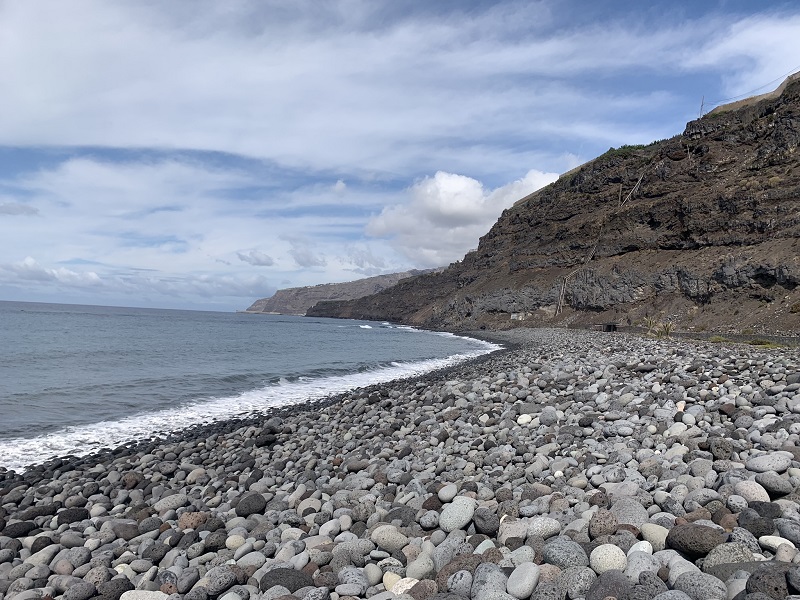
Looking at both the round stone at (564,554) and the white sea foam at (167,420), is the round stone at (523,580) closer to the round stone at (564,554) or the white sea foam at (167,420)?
the round stone at (564,554)

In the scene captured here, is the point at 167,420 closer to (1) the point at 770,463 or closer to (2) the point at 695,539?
(2) the point at 695,539

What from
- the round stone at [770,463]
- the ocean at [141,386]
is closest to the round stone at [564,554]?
the round stone at [770,463]

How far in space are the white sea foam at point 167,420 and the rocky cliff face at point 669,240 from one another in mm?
30436

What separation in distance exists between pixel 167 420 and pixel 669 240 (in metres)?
55.1

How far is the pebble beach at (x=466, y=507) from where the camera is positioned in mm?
3908

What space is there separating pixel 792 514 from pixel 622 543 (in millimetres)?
1389

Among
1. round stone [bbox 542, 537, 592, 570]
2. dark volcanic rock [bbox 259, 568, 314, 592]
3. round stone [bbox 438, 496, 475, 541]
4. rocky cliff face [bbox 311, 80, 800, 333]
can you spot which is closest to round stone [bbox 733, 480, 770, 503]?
round stone [bbox 542, 537, 592, 570]

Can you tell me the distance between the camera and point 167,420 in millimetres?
15586

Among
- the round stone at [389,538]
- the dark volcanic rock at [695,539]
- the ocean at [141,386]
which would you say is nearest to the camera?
the dark volcanic rock at [695,539]

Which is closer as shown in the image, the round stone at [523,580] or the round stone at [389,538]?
the round stone at [523,580]

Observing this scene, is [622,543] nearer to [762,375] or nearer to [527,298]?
[762,375]

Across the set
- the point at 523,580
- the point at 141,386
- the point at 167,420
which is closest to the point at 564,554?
the point at 523,580

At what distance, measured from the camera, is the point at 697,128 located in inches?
2662

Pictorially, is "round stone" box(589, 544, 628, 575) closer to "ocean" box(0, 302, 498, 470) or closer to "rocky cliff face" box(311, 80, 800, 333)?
"ocean" box(0, 302, 498, 470)
